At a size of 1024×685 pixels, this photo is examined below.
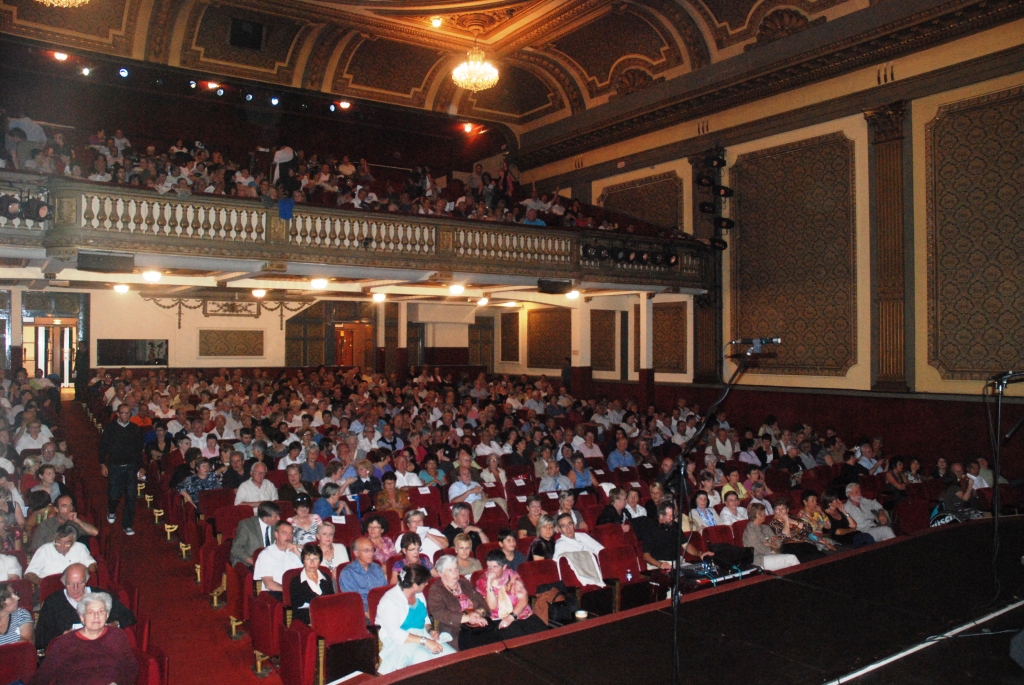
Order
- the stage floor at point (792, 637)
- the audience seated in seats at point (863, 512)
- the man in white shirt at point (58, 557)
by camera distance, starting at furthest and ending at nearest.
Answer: the audience seated in seats at point (863, 512), the man in white shirt at point (58, 557), the stage floor at point (792, 637)

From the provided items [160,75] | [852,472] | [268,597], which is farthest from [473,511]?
[160,75]

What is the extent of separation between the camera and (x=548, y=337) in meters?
20.2

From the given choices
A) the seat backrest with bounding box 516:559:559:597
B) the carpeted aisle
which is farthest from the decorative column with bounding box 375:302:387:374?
the seat backrest with bounding box 516:559:559:597

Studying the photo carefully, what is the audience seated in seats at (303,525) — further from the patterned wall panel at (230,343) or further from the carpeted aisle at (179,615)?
the patterned wall panel at (230,343)

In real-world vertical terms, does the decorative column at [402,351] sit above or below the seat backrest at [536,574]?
above

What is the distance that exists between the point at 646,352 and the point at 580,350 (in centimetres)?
141

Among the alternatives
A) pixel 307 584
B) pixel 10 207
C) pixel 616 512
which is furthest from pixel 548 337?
pixel 307 584

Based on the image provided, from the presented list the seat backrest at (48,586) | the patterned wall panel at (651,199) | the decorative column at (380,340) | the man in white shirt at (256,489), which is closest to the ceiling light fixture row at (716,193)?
the patterned wall panel at (651,199)

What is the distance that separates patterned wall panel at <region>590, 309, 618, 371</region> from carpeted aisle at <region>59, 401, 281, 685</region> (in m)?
11.2

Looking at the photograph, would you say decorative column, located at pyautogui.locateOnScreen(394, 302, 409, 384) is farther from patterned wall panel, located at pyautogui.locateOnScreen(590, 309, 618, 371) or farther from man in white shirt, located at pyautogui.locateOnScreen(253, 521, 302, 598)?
man in white shirt, located at pyautogui.locateOnScreen(253, 521, 302, 598)

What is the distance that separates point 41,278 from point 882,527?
1200 centimetres

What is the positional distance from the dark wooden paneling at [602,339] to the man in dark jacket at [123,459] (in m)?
11.4

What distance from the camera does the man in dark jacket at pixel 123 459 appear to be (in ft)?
25.6

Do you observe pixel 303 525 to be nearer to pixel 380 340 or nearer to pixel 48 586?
pixel 48 586
